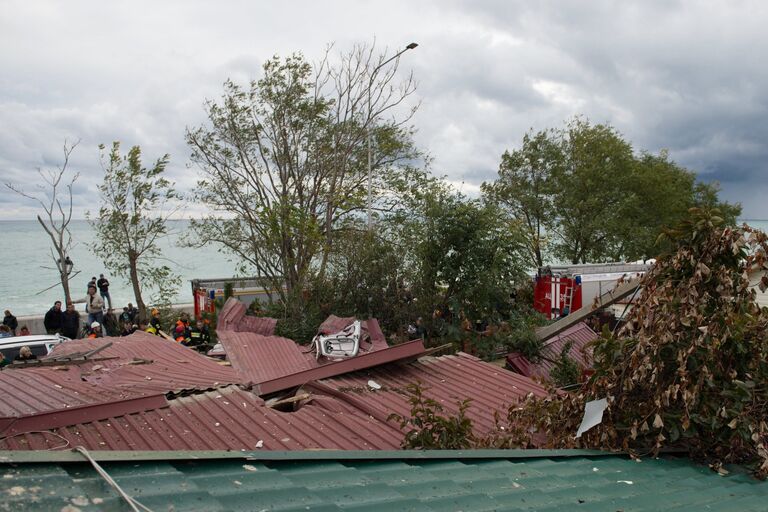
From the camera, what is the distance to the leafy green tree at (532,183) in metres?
35.1

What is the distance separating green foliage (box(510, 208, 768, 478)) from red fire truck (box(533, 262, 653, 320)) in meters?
20.0

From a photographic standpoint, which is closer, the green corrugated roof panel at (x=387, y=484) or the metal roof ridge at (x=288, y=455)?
the green corrugated roof panel at (x=387, y=484)

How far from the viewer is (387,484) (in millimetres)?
3605

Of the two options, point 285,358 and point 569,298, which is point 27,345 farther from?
point 569,298

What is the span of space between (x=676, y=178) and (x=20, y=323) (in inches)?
1411

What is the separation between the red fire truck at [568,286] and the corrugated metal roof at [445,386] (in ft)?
52.4

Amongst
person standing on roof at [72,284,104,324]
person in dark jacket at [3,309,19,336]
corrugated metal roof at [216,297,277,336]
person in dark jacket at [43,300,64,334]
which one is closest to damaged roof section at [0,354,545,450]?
corrugated metal roof at [216,297,277,336]

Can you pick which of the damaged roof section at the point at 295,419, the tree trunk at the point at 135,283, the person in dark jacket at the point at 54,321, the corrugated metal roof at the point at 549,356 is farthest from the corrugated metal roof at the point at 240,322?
the tree trunk at the point at 135,283

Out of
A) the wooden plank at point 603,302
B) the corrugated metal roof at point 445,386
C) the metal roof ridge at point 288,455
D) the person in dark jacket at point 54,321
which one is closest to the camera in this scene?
the metal roof ridge at point 288,455

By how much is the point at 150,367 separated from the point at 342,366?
10.3ft

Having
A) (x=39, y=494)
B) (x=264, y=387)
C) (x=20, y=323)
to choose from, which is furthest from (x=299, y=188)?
(x=39, y=494)

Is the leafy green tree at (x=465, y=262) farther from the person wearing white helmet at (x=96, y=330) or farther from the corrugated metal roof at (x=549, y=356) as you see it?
the person wearing white helmet at (x=96, y=330)

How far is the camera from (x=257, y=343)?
1077cm

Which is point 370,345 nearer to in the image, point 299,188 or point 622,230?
point 299,188
